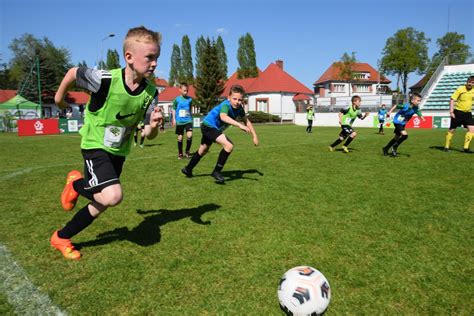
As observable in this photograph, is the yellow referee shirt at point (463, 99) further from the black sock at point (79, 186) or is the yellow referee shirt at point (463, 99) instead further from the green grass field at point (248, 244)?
the black sock at point (79, 186)

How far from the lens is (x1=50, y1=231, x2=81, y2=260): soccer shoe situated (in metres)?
3.22

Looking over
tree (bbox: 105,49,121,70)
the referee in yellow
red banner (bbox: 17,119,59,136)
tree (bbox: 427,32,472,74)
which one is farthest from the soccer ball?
tree (bbox: 105,49,121,70)

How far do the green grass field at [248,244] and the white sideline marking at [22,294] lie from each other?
38 mm

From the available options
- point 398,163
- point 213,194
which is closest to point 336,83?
point 398,163

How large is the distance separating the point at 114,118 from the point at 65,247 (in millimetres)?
1375

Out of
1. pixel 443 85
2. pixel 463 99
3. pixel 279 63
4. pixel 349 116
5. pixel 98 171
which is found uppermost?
pixel 279 63

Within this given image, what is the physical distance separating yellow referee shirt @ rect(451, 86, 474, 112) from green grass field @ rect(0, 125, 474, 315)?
497 centimetres

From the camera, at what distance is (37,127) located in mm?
25203

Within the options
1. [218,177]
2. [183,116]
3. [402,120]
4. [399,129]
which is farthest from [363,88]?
[218,177]

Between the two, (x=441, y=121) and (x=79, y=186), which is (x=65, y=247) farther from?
(x=441, y=121)

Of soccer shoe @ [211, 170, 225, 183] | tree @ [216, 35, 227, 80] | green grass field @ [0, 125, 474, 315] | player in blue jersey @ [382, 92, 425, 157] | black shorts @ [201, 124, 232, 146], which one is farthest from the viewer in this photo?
tree @ [216, 35, 227, 80]

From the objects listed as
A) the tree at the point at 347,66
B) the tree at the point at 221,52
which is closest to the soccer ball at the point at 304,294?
the tree at the point at 347,66

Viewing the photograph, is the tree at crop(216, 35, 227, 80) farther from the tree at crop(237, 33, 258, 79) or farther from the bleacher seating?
the bleacher seating

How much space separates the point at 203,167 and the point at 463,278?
6489 mm
